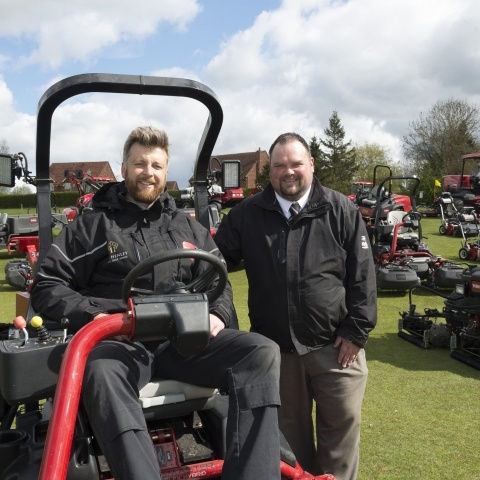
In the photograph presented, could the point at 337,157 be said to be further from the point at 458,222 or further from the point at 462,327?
the point at 462,327

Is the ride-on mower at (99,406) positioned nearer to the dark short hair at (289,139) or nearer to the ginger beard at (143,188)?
the ginger beard at (143,188)

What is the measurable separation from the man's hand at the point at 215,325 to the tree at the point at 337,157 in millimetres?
46155

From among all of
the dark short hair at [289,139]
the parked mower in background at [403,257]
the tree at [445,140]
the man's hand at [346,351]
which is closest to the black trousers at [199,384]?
the man's hand at [346,351]

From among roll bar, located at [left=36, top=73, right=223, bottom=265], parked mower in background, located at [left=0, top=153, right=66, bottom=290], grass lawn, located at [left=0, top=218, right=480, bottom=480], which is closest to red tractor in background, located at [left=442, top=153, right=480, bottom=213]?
parked mower in background, located at [left=0, top=153, right=66, bottom=290]

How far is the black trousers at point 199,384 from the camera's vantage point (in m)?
1.96

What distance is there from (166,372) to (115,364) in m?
0.29

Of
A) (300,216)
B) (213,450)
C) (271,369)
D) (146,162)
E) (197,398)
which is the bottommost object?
(213,450)

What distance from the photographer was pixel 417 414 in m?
4.41

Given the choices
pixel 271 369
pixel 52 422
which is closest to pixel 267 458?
pixel 271 369

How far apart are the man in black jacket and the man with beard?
14.7 inches

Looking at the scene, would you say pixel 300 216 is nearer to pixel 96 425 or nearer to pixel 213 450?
pixel 213 450

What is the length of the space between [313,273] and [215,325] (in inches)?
30.3

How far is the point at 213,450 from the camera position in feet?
7.72

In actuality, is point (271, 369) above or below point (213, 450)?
above
